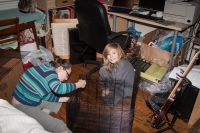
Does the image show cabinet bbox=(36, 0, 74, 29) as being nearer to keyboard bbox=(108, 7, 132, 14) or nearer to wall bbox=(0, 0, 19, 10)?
wall bbox=(0, 0, 19, 10)

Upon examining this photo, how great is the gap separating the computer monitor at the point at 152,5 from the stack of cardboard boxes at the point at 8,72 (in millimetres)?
1594

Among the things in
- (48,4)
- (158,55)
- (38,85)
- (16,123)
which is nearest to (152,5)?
(158,55)

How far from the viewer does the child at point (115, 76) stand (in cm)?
161

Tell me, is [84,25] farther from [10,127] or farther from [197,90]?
[10,127]

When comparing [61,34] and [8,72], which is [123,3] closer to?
[61,34]

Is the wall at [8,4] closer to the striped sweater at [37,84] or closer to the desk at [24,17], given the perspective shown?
the desk at [24,17]

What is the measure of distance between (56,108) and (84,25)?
855mm

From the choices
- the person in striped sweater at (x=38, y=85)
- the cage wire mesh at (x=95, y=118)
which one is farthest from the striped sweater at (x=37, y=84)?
the cage wire mesh at (x=95, y=118)

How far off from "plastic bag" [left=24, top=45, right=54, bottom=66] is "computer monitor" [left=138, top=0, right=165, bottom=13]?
4.40ft

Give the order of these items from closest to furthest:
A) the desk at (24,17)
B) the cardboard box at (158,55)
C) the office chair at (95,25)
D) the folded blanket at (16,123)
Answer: the folded blanket at (16,123)
the office chair at (95,25)
the cardboard box at (158,55)
the desk at (24,17)

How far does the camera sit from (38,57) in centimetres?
255

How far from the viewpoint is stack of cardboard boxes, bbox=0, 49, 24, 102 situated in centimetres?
170

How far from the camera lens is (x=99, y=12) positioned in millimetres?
1767

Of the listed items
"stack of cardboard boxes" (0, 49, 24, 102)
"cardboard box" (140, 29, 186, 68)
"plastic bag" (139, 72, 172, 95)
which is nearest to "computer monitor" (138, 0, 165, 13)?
"cardboard box" (140, 29, 186, 68)
